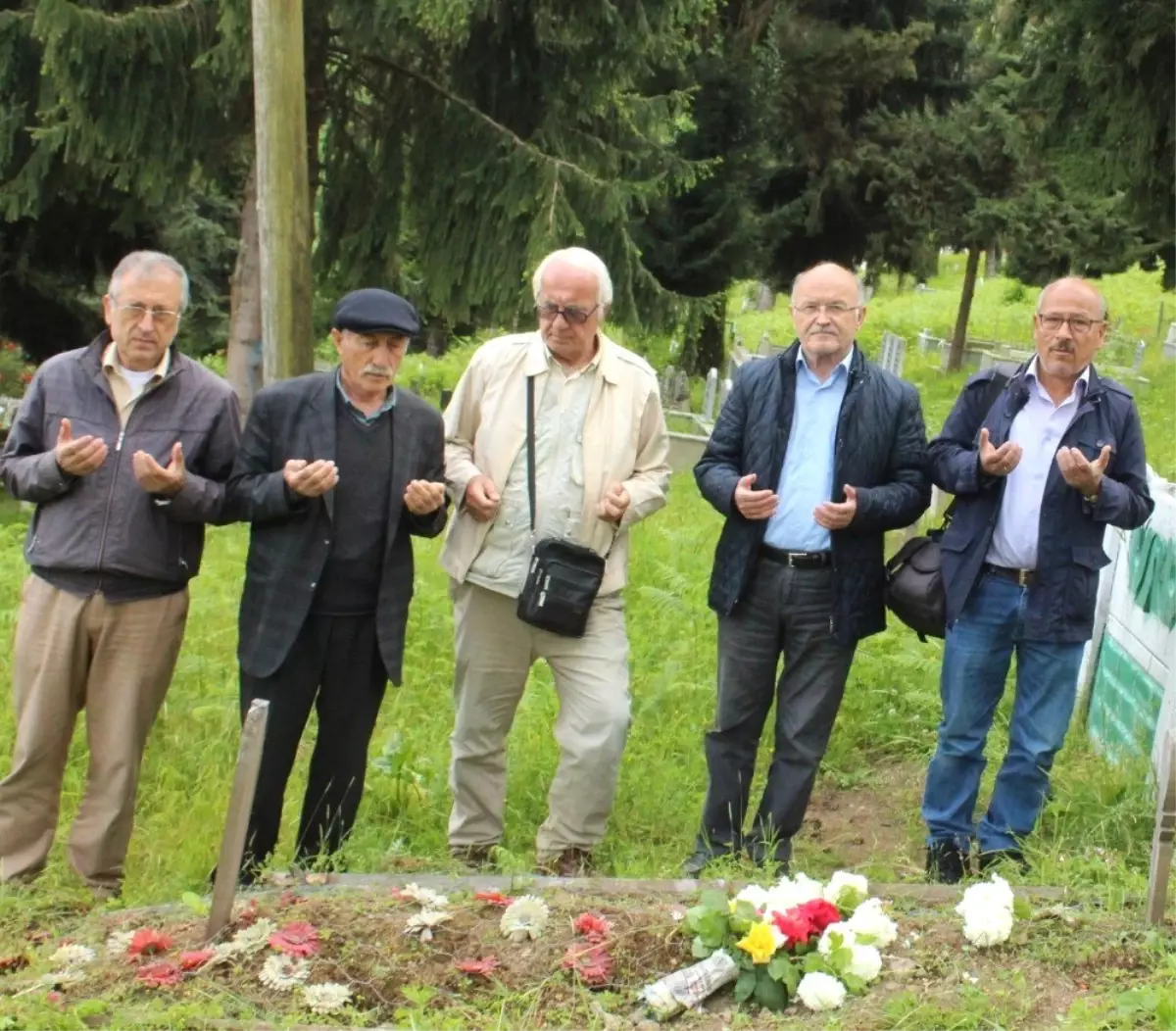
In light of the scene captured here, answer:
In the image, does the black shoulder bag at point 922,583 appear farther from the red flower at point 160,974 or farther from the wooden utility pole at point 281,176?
the wooden utility pole at point 281,176

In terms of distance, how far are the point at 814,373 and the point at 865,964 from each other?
2093 mm

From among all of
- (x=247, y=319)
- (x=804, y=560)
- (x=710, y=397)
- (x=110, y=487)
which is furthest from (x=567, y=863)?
(x=710, y=397)

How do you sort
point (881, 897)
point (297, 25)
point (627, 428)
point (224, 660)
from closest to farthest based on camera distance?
point (881, 897) < point (627, 428) < point (297, 25) < point (224, 660)

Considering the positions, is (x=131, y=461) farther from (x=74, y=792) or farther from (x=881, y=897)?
(x=881, y=897)

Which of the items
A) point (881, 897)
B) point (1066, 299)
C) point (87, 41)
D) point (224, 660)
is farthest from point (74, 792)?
point (87, 41)

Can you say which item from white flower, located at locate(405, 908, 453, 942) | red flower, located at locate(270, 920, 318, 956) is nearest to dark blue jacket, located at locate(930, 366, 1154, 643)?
white flower, located at locate(405, 908, 453, 942)

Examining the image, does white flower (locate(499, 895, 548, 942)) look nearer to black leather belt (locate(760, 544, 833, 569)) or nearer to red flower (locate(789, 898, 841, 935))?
red flower (locate(789, 898, 841, 935))

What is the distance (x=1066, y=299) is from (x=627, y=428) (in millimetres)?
1464

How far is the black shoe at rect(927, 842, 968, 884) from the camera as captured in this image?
15.4ft

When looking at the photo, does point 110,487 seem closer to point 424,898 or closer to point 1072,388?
point 424,898

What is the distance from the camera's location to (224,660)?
728 centimetres

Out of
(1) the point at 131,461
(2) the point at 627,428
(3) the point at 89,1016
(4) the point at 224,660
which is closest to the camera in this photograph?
(3) the point at 89,1016

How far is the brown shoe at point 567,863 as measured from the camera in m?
4.63

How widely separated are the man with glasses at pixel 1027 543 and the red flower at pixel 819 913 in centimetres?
138
